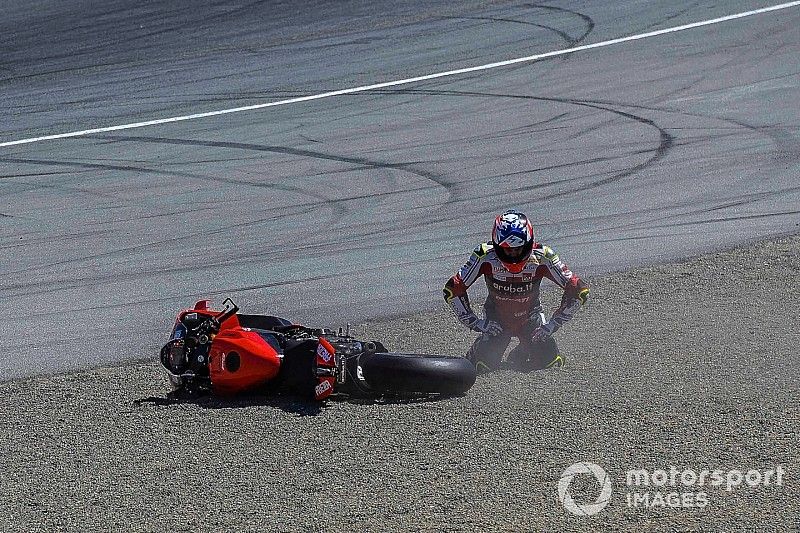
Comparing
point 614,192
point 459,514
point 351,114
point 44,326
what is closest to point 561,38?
point 351,114

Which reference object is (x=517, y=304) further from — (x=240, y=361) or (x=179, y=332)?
(x=179, y=332)

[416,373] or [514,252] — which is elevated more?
Answer: [514,252]

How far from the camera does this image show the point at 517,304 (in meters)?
8.03

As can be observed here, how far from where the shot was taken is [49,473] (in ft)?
21.4

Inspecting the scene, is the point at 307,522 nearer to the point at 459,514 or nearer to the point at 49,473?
the point at 459,514

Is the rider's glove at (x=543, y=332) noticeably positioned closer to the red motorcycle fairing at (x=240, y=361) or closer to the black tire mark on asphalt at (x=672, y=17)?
the red motorcycle fairing at (x=240, y=361)

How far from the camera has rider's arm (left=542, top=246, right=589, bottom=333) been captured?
784cm

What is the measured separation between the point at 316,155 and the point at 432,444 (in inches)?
329

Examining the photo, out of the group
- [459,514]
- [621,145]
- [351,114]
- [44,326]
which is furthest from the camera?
[351,114]

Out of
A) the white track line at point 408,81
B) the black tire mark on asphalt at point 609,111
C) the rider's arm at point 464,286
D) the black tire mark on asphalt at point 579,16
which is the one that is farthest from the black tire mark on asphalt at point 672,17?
the rider's arm at point 464,286

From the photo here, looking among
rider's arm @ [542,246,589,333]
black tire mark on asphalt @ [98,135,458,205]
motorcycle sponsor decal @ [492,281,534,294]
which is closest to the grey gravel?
rider's arm @ [542,246,589,333]

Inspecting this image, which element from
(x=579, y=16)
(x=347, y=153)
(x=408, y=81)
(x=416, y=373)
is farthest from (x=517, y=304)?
(x=579, y=16)

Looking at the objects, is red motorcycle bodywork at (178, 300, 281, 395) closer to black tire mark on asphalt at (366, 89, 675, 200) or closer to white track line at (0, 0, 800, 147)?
black tire mark on asphalt at (366, 89, 675, 200)

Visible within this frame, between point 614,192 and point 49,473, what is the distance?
7.93 meters
